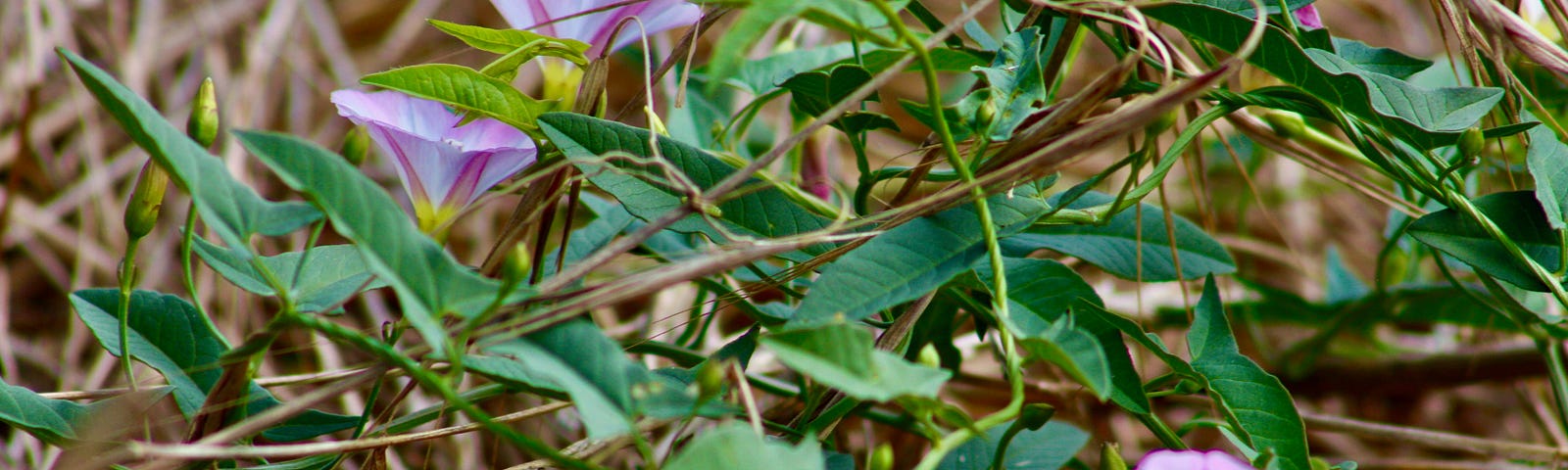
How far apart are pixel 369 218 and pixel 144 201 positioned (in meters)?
0.19

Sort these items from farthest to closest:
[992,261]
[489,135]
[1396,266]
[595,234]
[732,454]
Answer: [1396,266] → [595,234] → [489,135] → [992,261] → [732,454]

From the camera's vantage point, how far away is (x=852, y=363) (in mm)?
304

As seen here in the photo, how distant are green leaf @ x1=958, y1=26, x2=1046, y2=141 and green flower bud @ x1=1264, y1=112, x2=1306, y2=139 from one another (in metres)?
0.28

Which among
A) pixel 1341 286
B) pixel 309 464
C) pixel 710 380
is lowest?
pixel 1341 286

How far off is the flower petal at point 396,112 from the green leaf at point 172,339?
122 mm

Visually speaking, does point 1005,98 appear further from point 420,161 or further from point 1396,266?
point 1396,266

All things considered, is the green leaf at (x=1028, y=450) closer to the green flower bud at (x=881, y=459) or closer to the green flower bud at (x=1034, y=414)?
the green flower bud at (x=1034, y=414)

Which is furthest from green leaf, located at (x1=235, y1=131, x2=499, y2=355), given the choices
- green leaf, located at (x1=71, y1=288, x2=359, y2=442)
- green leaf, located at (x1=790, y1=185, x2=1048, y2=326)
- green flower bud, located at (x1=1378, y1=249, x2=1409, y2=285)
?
green flower bud, located at (x1=1378, y1=249, x2=1409, y2=285)

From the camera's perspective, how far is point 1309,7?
576 millimetres

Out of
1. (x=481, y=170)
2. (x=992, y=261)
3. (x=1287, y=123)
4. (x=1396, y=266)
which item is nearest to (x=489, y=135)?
(x=481, y=170)

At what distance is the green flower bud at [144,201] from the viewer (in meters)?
0.45

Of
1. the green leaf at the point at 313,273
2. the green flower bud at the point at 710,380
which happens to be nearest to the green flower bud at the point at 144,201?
the green leaf at the point at 313,273

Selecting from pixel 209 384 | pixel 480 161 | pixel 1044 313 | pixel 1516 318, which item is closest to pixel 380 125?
pixel 480 161

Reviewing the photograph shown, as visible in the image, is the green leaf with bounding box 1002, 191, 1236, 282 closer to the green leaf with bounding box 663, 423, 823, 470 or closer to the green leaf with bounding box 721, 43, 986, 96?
the green leaf with bounding box 721, 43, 986, 96
